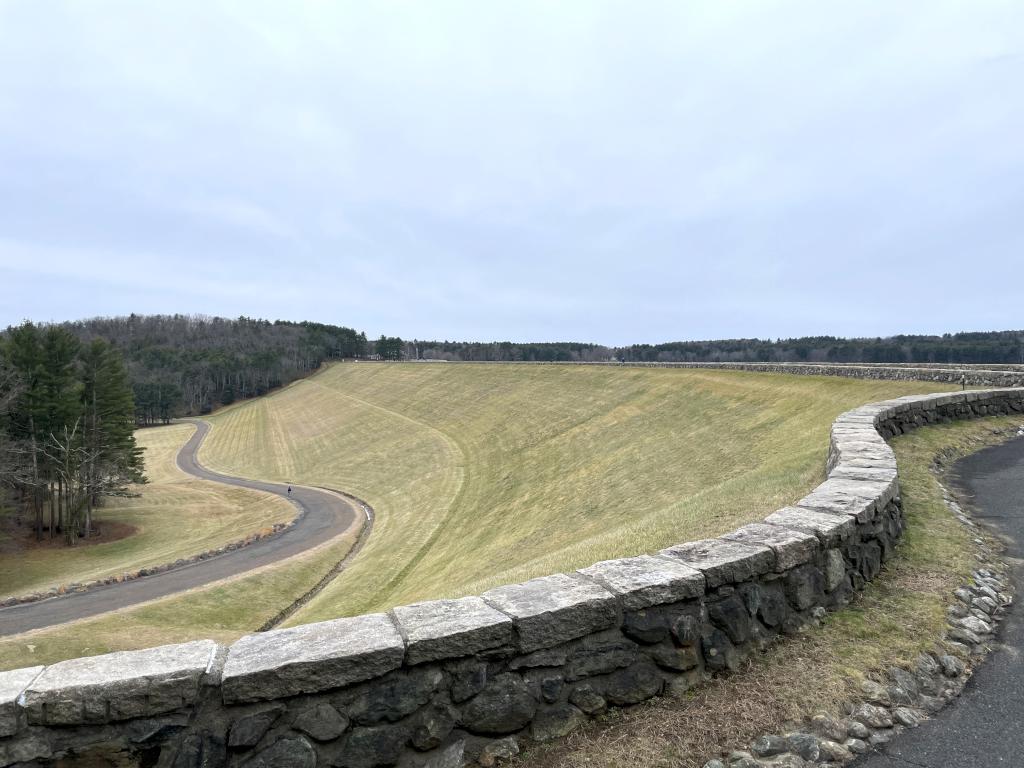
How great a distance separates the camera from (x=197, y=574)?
Result: 87.2 ft

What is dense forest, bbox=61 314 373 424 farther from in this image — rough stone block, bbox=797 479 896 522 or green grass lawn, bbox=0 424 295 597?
rough stone block, bbox=797 479 896 522

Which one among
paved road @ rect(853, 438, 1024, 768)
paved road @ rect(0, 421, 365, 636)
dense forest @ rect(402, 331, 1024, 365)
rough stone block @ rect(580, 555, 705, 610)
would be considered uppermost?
dense forest @ rect(402, 331, 1024, 365)

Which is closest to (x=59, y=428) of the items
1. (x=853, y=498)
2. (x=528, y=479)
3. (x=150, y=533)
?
(x=150, y=533)

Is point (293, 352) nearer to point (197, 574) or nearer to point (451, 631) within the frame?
point (197, 574)

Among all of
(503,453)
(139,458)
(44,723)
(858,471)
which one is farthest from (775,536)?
(139,458)

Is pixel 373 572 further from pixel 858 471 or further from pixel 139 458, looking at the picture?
pixel 139 458

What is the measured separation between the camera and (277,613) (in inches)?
874

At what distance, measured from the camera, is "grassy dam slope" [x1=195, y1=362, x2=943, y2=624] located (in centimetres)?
1230

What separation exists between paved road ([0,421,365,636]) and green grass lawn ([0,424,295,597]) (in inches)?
96.0

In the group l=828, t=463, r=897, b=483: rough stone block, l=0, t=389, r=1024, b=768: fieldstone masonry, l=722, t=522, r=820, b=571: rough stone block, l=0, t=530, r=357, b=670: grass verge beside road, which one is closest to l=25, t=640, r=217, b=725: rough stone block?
l=0, t=389, r=1024, b=768: fieldstone masonry

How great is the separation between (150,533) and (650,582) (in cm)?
4469

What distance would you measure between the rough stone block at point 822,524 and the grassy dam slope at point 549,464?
2.47 metres

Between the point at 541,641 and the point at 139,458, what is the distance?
53038 millimetres

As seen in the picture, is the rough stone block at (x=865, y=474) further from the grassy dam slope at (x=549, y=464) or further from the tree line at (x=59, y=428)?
the tree line at (x=59, y=428)
